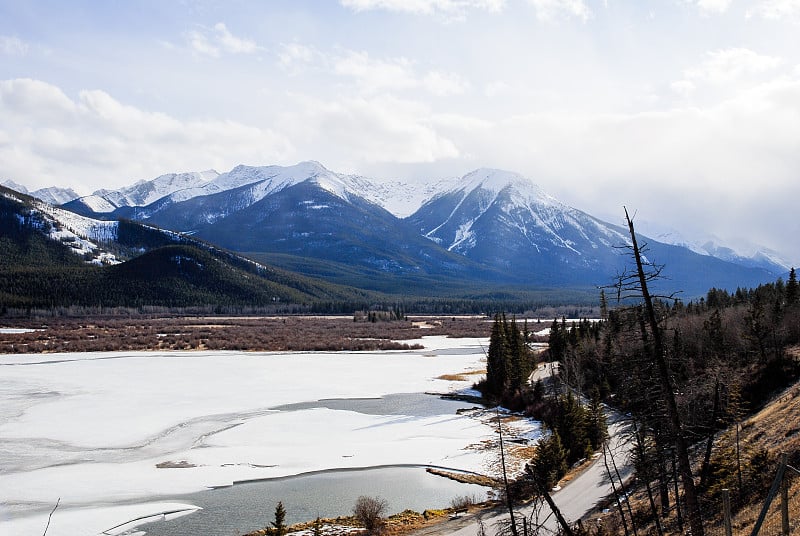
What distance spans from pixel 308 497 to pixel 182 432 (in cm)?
1403

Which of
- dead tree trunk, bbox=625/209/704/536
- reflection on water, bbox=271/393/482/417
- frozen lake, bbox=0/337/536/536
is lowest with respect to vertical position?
reflection on water, bbox=271/393/482/417

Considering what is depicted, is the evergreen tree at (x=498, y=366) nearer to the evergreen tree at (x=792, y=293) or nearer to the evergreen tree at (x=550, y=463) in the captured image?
the evergreen tree at (x=550, y=463)

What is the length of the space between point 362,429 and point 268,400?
13.3 m

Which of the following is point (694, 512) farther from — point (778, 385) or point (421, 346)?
point (421, 346)

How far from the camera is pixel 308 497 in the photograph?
91.4ft

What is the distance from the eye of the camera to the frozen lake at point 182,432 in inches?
1043

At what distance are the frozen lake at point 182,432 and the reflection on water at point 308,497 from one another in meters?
0.89

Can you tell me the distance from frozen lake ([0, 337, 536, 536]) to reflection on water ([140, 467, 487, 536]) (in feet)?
2.92

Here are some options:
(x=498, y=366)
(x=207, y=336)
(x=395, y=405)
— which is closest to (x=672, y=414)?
(x=395, y=405)

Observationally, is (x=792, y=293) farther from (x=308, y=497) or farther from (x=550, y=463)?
(x=308, y=497)

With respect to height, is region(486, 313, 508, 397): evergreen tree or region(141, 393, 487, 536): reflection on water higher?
region(486, 313, 508, 397): evergreen tree

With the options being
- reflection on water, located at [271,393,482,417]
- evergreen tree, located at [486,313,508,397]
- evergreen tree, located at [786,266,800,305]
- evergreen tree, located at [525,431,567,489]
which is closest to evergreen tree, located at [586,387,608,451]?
evergreen tree, located at [525,431,567,489]

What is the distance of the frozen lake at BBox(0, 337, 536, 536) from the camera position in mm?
26484

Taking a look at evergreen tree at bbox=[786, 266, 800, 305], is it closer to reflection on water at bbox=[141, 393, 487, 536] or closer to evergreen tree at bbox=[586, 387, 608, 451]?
evergreen tree at bbox=[586, 387, 608, 451]
